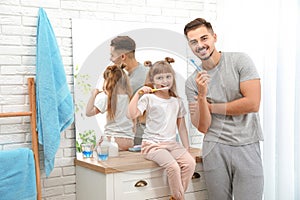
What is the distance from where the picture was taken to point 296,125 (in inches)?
103

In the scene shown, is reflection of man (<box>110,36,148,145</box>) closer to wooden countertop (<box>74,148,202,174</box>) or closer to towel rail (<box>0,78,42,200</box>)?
wooden countertop (<box>74,148,202,174</box>)

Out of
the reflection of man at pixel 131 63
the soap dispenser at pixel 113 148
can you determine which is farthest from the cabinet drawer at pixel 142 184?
the reflection of man at pixel 131 63

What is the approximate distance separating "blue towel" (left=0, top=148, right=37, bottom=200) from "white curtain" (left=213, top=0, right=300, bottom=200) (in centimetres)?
123

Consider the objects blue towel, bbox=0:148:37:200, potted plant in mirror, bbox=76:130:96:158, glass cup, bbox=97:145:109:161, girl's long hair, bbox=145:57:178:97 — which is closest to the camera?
girl's long hair, bbox=145:57:178:97

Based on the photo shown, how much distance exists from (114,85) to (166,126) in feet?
1.06

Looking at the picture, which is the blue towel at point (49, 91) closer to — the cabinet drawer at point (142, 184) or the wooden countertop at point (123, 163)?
the wooden countertop at point (123, 163)

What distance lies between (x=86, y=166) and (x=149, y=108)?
538 mm

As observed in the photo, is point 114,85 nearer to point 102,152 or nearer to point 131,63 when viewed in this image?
point 131,63

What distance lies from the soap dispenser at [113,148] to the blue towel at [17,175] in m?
0.40

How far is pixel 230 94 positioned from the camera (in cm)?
236

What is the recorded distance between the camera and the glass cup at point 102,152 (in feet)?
7.63

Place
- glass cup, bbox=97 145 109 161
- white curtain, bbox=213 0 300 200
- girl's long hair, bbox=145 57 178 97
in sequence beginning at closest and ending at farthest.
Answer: girl's long hair, bbox=145 57 178 97 < glass cup, bbox=97 145 109 161 < white curtain, bbox=213 0 300 200

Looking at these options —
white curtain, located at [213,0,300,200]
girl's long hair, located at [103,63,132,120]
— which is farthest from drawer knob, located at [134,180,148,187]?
white curtain, located at [213,0,300,200]

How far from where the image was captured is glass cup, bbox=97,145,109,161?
2324 mm
